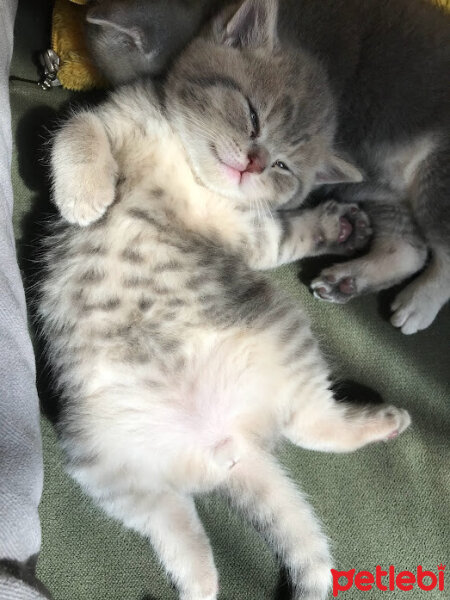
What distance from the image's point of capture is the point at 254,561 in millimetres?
1252

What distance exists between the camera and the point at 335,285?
4.63 feet

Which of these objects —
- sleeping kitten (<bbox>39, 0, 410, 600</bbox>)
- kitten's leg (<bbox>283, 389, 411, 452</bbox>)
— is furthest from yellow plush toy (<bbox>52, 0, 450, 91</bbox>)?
kitten's leg (<bbox>283, 389, 411, 452</bbox>)

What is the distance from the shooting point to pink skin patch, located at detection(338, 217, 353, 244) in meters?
1.43

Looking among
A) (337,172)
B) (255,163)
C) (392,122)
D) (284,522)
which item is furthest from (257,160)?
(284,522)

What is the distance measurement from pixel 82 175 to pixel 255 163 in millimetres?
351

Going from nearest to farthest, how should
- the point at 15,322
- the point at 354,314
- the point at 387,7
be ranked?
the point at 15,322 < the point at 387,7 < the point at 354,314

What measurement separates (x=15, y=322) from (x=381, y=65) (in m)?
0.99

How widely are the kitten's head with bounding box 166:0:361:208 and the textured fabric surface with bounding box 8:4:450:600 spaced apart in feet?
1.12

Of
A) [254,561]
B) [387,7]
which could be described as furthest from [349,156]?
[254,561]

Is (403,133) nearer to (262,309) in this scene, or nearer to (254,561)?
(262,309)

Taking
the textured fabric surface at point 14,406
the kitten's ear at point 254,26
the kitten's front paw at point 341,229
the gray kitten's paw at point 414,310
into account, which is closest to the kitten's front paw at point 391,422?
the gray kitten's paw at point 414,310

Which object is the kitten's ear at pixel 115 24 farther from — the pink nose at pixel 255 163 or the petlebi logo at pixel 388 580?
the petlebi logo at pixel 388 580

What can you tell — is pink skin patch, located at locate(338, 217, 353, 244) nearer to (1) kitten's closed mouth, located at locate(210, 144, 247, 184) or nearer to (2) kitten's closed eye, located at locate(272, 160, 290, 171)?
(2) kitten's closed eye, located at locate(272, 160, 290, 171)

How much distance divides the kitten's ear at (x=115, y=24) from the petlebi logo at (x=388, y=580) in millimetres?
1230
